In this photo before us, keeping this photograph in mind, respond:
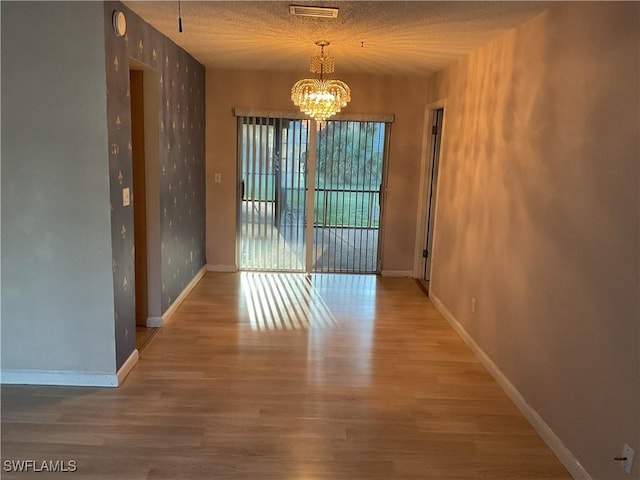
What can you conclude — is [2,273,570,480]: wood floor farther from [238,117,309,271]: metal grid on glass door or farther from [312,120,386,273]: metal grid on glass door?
[312,120,386,273]: metal grid on glass door

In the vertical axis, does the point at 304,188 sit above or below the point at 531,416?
above

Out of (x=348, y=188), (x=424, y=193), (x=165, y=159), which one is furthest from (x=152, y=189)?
(x=424, y=193)

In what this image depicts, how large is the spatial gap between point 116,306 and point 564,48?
3042mm

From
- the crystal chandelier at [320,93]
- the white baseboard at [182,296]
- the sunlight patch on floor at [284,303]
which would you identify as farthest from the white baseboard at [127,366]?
the crystal chandelier at [320,93]

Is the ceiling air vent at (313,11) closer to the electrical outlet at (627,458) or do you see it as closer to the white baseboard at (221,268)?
the electrical outlet at (627,458)

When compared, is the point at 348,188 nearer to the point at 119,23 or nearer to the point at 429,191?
the point at 429,191

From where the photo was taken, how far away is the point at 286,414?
286cm

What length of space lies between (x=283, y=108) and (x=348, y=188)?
1246 millimetres

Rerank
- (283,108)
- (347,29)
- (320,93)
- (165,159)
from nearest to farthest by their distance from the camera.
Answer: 1. (347,29)
2. (165,159)
3. (320,93)
4. (283,108)

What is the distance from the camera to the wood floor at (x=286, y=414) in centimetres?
240

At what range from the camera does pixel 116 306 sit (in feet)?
10.2

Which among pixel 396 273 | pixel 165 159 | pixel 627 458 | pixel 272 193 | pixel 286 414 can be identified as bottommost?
pixel 286 414

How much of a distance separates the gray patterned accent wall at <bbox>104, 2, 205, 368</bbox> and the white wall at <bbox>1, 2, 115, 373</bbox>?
0.08m

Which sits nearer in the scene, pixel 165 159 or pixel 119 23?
pixel 119 23
